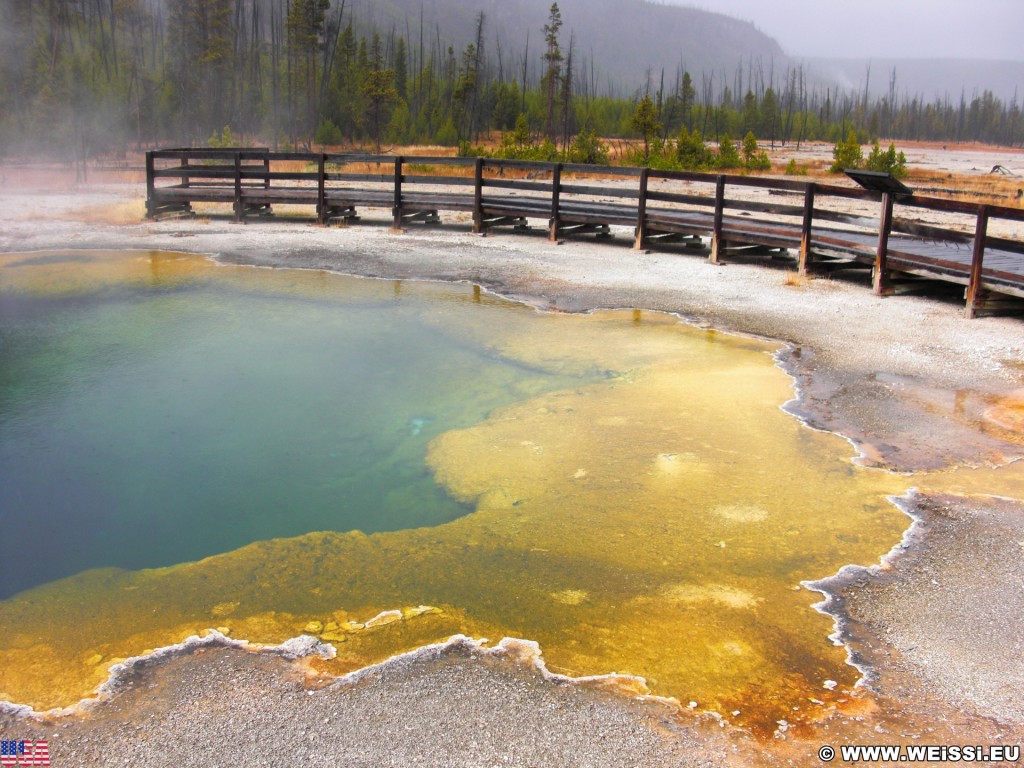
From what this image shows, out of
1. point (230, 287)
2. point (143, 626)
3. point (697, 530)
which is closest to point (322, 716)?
point (143, 626)

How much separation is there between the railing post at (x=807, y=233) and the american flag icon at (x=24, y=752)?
36.6 ft

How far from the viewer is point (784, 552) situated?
5.14 meters

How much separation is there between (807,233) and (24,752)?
11321 mm

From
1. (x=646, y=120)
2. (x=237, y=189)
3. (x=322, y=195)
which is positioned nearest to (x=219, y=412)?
(x=322, y=195)

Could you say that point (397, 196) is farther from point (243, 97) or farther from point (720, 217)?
point (243, 97)

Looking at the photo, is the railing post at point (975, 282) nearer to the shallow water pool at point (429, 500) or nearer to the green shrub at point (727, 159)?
the shallow water pool at point (429, 500)

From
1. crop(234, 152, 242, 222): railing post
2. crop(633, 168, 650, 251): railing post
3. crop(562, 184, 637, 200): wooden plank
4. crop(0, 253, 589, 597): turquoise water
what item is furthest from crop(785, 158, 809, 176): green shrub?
crop(0, 253, 589, 597): turquoise water

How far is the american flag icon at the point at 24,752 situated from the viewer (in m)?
3.41

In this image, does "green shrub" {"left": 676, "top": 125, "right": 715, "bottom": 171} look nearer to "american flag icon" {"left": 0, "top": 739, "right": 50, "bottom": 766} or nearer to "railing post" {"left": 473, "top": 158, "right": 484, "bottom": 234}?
"railing post" {"left": 473, "top": 158, "right": 484, "bottom": 234}

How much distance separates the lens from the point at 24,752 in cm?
346

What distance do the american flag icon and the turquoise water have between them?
4.88ft

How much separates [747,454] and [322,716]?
377 cm

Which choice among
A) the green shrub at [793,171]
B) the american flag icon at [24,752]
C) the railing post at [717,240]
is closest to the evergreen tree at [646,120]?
the green shrub at [793,171]

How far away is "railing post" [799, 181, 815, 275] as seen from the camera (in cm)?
1245
